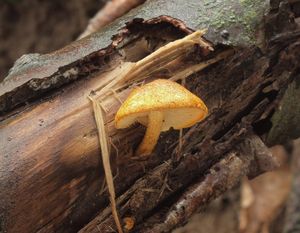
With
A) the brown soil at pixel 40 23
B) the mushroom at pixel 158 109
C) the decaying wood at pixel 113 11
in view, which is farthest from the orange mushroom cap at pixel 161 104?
the brown soil at pixel 40 23

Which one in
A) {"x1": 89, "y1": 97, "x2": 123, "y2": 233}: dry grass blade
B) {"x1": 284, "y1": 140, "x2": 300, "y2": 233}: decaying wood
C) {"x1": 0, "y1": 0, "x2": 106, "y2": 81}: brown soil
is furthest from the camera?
{"x1": 0, "y1": 0, "x2": 106, "y2": 81}: brown soil

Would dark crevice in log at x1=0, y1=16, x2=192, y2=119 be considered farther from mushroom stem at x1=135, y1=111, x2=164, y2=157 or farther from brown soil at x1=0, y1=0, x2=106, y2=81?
brown soil at x1=0, y1=0, x2=106, y2=81

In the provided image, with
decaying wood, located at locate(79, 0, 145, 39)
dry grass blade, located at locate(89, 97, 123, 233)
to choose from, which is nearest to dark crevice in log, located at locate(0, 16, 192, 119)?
dry grass blade, located at locate(89, 97, 123, 233)

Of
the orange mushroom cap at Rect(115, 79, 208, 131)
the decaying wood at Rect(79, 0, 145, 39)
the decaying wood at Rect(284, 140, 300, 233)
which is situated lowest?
the decaying wood at Rect(284, 140, 300, 233)

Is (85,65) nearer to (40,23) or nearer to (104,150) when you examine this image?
(104,150)

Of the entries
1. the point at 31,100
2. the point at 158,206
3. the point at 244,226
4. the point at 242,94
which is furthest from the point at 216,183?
the point at 244,226

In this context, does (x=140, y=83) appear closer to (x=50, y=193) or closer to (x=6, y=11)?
(x=50, y=193)

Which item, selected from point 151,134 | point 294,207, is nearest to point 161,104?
point 151,134
